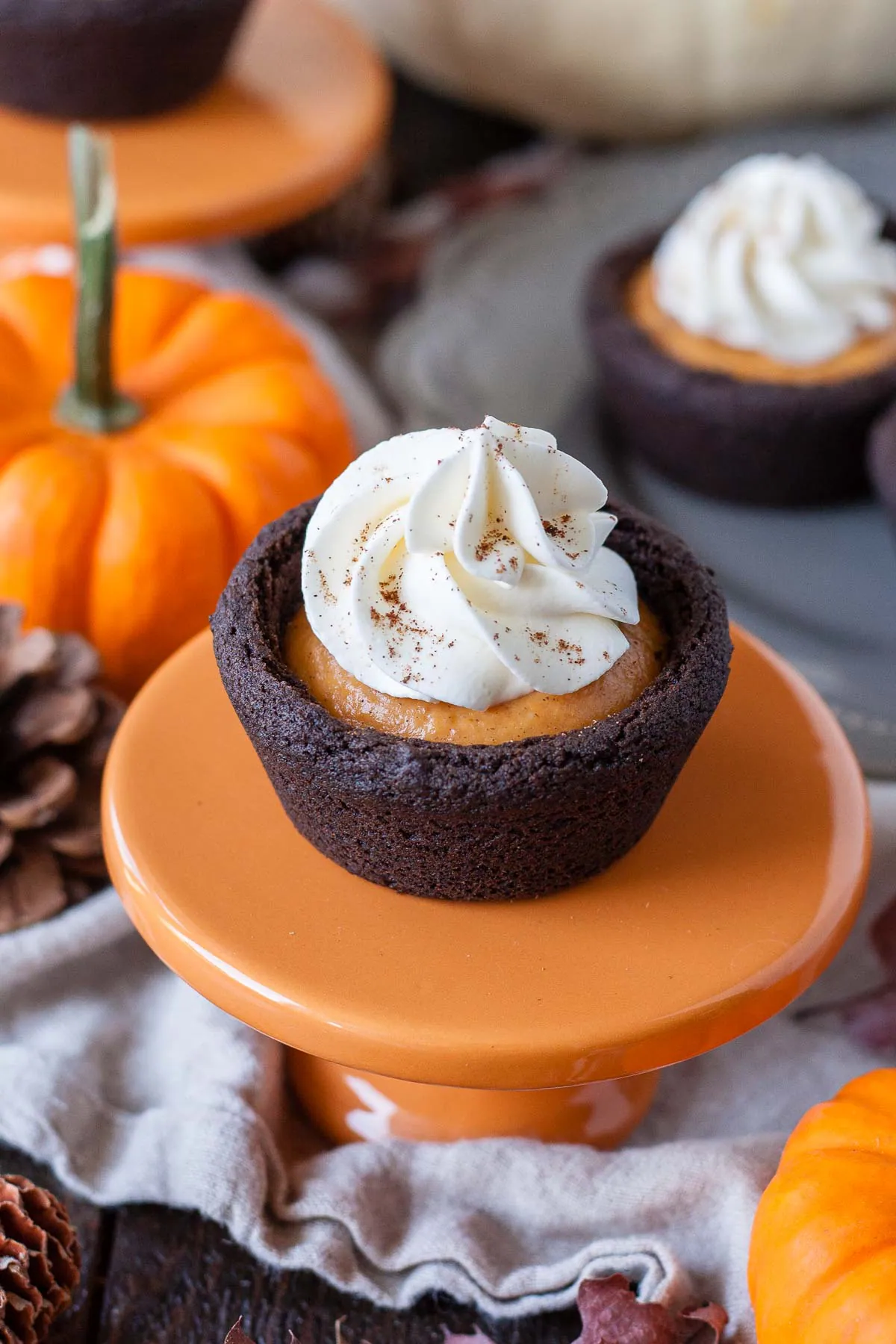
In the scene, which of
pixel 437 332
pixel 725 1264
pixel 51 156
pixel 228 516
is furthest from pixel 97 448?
pixel 725 1264

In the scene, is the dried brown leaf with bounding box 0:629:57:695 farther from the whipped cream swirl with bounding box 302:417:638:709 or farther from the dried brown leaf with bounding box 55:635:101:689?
the whipped cream swirl with bounding box 302:417:638:709

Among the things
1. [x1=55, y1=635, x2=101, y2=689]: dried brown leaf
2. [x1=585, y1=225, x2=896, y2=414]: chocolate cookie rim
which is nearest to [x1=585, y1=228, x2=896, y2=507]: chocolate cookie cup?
[x1=585, y1=225, x2=896, y2=414]: chocolate cookie rim

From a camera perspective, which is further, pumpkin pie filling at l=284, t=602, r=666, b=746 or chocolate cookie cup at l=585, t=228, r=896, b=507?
chocolate cookie cup at l=585, t=228, r=896, b=507

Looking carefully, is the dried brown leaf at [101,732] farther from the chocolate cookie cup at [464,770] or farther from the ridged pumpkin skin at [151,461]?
the chocolate cookie cup at [464,770]

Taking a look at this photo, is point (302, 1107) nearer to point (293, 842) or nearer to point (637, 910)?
point (293, 842)

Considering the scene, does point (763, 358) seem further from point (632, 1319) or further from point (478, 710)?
point (632, 1319)

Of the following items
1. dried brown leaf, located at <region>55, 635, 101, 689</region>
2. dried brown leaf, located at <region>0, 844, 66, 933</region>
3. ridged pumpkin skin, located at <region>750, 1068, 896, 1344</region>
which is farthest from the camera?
dried brown leaf, located at <region>55, 635, 101, 689</region>

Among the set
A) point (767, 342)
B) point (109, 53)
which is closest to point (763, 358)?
point (767, 342)
